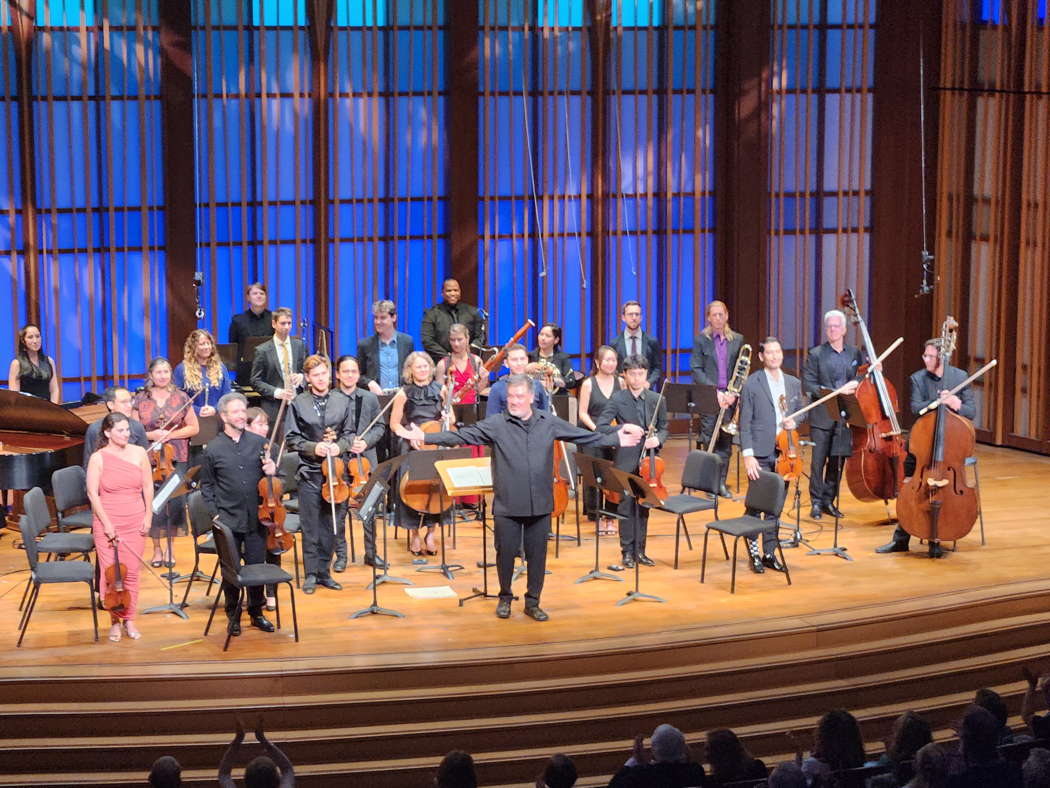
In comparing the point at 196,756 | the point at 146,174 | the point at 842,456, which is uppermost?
the point at 146,174

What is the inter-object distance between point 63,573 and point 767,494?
3.76 metres

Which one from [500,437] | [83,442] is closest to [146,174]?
[83,442]

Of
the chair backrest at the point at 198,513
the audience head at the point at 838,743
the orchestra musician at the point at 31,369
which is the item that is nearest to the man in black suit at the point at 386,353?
the orchestra musician at the point at 31,369

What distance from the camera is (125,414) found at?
7879 millimetres

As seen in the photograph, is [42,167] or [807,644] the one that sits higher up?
[42,167]

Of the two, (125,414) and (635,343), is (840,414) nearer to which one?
(635,343)

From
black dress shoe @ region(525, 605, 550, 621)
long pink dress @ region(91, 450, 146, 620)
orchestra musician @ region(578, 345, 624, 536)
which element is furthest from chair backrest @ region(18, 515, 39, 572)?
orchestra musician @ region(578, 345, 624, 536)

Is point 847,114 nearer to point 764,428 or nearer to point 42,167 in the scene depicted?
point 764,428

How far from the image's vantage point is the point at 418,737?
663cm

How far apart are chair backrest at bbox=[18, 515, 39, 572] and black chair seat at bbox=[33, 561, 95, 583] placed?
60mm

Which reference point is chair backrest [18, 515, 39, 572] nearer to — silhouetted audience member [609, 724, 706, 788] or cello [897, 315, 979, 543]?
silhouetted audience member [609, 724, 706, 788]

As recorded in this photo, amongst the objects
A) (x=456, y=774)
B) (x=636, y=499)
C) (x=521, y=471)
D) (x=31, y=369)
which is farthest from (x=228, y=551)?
(x=31, y=369)

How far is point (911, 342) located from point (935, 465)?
171 inches

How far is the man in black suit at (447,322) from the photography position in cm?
1094
